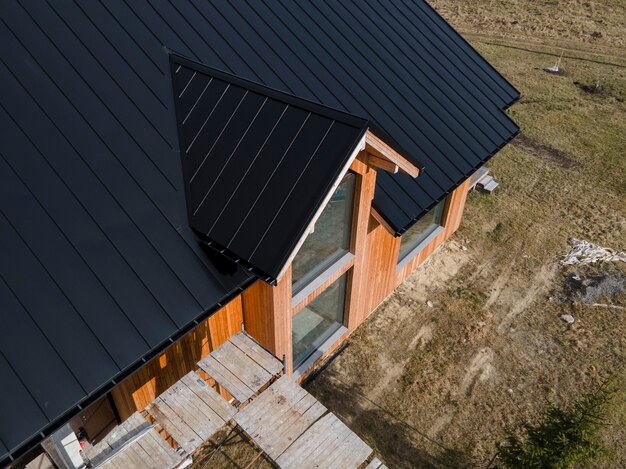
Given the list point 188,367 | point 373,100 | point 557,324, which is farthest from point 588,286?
point 188,367

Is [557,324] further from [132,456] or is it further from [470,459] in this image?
[132,456]

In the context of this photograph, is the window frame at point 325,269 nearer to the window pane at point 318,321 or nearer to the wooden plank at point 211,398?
the window pane at point 318,321

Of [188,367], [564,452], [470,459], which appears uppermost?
[188,367]

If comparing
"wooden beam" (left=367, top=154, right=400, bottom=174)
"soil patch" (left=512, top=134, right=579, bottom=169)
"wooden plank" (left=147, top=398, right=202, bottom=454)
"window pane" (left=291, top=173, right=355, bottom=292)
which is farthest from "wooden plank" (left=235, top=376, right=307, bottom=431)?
"soil patch" (left=512, top=134, right=579, bottom=169)

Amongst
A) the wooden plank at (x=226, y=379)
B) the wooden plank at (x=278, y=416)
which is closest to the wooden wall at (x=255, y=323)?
the wooden plank at (x=226, y=379)

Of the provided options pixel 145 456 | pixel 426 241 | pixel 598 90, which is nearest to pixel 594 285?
pixel 426 241

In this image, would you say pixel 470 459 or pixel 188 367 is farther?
pixel 470 459
